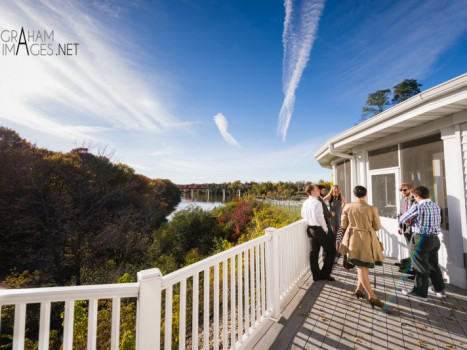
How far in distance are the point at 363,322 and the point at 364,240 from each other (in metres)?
1.03

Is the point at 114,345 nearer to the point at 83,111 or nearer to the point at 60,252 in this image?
the point at 60,252

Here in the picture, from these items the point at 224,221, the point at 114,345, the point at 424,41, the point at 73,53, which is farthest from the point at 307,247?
the point at 224,221

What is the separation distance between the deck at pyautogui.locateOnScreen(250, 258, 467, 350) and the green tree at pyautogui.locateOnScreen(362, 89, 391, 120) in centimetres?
3045

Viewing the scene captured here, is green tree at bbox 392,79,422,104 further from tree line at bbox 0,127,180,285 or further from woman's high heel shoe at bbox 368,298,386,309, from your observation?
tree line at bbox 0,127,180,285

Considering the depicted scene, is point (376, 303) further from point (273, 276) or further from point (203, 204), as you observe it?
point (203, 204)

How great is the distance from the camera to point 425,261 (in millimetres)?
3076

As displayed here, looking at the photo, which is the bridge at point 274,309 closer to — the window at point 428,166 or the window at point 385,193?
the window at point 428,166

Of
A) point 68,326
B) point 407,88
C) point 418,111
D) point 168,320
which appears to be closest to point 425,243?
point 418,111

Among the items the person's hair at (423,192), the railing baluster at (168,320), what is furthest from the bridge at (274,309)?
the person's hair at (423,192)

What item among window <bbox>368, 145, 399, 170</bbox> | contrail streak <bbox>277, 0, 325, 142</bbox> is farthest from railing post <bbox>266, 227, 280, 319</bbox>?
contrail streak <bbox>277, 0, 325, 142</bbox>

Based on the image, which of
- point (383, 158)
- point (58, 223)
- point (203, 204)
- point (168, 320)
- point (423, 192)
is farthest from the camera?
point (203, 204)

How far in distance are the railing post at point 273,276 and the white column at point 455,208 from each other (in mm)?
3366

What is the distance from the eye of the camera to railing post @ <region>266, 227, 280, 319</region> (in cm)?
277

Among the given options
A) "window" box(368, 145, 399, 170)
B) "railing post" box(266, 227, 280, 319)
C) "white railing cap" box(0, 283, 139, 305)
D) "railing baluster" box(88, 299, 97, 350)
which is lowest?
"railing post" box(266, 227, 280, 319)
